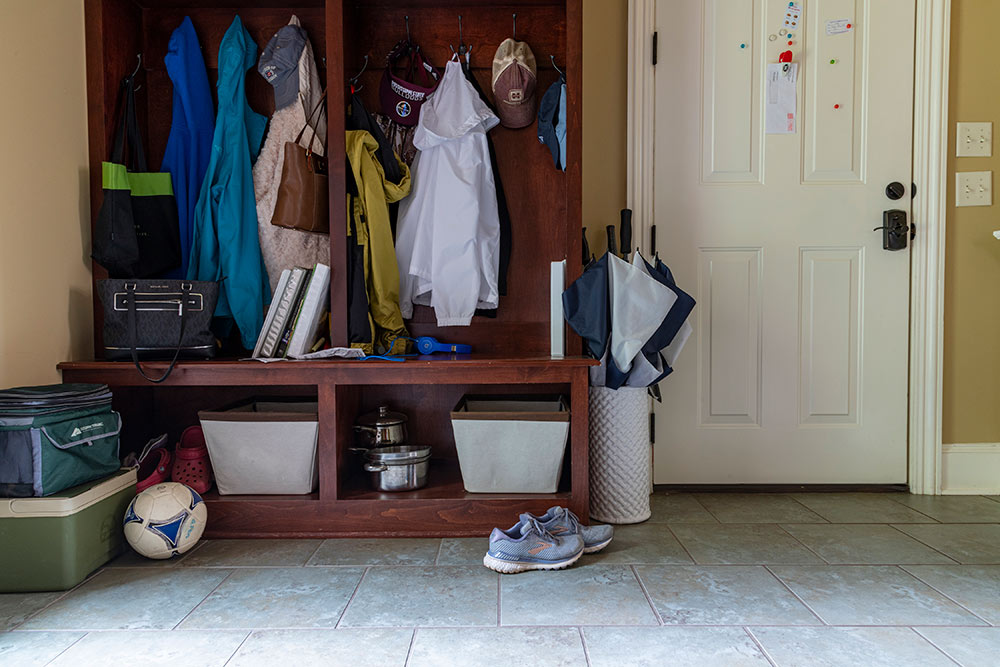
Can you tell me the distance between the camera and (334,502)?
2.07 metres

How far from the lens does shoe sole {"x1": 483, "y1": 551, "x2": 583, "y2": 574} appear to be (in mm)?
1761

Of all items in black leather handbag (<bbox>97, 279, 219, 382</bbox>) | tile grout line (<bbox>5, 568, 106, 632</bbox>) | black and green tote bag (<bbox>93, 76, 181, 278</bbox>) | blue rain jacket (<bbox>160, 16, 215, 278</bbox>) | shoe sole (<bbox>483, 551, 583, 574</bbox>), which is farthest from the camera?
blue rain jacket (<bbox>160, 16, 215, 278</bbox>)

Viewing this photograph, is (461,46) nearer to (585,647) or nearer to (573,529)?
(573,529)

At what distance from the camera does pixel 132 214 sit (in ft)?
7.16

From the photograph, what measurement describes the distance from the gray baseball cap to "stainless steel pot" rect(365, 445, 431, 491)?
124cm

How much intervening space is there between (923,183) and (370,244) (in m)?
1.97

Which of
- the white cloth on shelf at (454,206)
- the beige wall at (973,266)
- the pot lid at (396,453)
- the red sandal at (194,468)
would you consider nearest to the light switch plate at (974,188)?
the beige wall at (973,266)

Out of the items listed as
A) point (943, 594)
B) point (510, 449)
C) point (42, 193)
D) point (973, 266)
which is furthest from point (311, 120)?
point (973, 266)

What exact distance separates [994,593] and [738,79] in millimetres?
1779

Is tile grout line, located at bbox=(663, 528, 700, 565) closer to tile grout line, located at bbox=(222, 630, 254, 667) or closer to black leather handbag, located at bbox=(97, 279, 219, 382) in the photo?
tile grout line, located at bbox=(222, 630, 254, 667)

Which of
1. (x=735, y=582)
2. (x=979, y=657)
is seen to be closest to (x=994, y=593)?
(x=979, y=657)

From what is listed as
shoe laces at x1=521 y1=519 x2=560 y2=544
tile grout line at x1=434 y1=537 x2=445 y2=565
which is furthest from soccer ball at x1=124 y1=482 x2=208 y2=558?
shoe laces at x1=521 y1=519 x2=560 y2=544

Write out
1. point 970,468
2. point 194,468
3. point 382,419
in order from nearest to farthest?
point 194,468, point 382,419, point 970,468

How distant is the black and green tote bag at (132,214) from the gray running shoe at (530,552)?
4.69 ft
